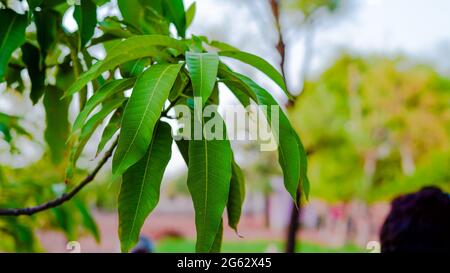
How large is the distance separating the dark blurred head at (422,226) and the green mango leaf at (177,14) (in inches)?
21.7

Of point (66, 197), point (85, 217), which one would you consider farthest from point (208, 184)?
point (85, 217)

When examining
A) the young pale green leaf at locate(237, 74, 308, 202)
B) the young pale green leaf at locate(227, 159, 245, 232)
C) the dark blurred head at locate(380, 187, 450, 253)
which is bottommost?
the dark blurred head at locate(380, 187, 450, 253)

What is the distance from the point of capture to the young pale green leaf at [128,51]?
64 cm

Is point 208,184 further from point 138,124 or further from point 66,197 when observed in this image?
point 66,197

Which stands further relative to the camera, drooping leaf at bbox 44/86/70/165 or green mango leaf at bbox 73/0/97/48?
drooping leaf at bbox 44/86/70/165

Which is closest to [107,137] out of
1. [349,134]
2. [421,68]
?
[349,134]

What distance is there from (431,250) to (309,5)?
2.76 metres

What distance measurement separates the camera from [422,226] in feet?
3.32

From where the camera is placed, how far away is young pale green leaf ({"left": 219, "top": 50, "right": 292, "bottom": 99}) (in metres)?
0.70

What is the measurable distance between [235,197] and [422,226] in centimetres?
41

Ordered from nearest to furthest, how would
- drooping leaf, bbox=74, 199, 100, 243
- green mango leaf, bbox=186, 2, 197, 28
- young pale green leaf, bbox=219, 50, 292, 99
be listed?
young pale green leaf, bbox=219, 50, 292, 99
green mango leaf, bbox=186, 2, 197, 28
drooping leaf, bbox=74, 199, 100, 243

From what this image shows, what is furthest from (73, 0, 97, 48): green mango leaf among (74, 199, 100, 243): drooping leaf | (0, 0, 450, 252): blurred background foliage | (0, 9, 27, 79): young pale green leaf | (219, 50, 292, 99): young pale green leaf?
(0, 0, 450, 252): blurred background foliage

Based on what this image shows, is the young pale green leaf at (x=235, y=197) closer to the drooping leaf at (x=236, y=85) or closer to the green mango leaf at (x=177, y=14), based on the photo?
the drooping leaf at (x=236, y=85)

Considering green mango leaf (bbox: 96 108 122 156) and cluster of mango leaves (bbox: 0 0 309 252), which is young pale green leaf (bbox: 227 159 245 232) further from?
green mango leaf (bbox: 96 108 122 156)
